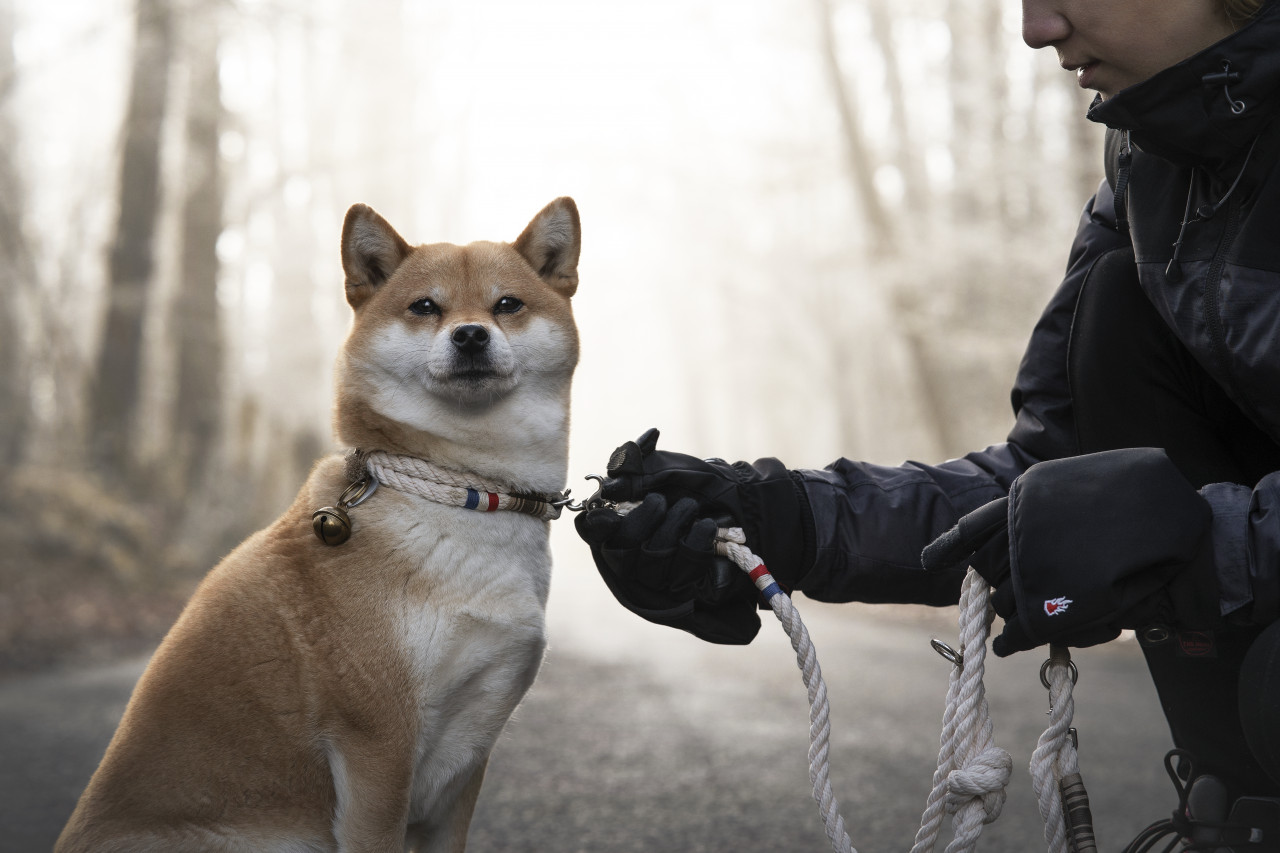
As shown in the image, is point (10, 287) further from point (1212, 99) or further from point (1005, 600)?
point (1212, 99)

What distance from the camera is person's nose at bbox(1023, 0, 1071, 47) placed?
1873mm

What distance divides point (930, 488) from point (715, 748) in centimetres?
245

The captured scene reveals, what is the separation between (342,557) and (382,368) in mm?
491

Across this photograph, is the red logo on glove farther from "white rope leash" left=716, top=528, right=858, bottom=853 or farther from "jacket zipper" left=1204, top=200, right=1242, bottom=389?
"jacket zipper" left=1204, top=200, right=1242, bottom=389

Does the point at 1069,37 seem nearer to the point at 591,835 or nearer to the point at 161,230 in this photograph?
the point at 591,835

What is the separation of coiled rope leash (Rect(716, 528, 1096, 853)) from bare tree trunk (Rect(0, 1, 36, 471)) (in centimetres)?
973

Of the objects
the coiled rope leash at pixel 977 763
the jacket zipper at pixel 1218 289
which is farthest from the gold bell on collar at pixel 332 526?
the jacket zipper at pixel 1218 289

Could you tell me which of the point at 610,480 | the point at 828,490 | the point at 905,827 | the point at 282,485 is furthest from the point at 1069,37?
the point at 282,485

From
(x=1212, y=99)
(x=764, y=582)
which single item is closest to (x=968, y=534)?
(x=764, y=582)

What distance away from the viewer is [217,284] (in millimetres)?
11570

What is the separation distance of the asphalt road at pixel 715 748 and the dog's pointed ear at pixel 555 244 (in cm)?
123

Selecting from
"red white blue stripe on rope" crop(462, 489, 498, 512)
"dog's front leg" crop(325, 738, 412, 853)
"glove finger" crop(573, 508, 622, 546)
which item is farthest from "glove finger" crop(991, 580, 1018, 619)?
"dog's front leg" crop(325, 738, 412, 853)

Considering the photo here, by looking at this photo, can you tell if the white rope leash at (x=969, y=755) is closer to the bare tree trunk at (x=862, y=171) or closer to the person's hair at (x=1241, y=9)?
the person's hair at (x=1241, y=9)

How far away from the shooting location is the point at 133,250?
33.2 ft
